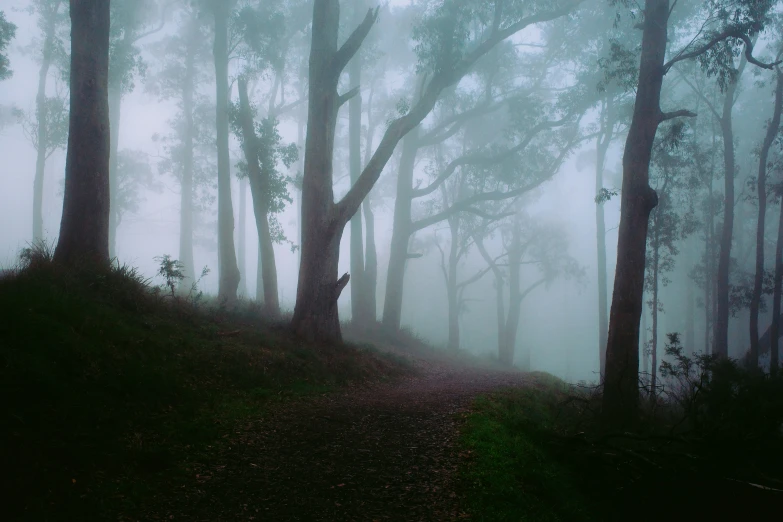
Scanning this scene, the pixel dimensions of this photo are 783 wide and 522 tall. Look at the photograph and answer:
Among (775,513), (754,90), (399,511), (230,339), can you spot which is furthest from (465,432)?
(754,90)

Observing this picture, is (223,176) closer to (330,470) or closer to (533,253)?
(330,470)

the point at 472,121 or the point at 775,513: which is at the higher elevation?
the point at 472,121

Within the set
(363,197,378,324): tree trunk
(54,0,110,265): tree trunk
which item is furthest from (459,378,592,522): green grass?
(363,197,378,324): tree trunk

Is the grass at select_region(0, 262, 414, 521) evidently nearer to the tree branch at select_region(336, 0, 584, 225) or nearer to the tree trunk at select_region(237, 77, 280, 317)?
the tree branch at select_region(336, 0, 584, 225)

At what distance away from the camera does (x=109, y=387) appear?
556 centimetres

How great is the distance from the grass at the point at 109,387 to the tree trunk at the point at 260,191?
Answer: 282 inches

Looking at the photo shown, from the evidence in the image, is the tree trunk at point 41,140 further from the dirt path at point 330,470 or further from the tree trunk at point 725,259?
the tree trunk at point 725,259

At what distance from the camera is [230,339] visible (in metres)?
9.54

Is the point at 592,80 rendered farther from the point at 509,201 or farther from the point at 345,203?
the point at 345,203

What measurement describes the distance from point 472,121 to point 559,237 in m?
11.2

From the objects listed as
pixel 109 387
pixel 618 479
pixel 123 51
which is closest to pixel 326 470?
pixel 109 387

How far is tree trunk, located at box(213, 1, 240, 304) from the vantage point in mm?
17766

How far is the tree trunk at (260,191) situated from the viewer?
1662cm

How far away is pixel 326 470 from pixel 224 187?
1509 cm
